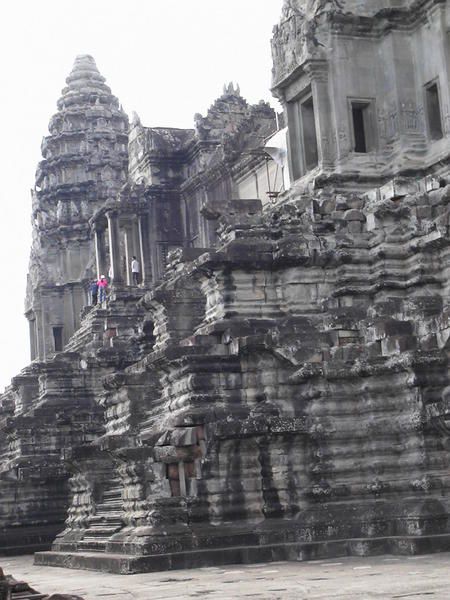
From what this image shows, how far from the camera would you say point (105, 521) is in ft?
85.9

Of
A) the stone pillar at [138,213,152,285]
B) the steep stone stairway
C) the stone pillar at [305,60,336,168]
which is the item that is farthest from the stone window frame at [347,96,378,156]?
the stone pillar at [138,213,152,285]

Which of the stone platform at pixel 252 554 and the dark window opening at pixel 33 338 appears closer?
the stone platform at pixel 252 554

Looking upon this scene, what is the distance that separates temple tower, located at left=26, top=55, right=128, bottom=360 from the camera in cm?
5603

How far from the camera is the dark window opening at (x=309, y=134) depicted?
2797 centimetres

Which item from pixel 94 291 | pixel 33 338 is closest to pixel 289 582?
pixel 94 291

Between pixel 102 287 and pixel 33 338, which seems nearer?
pixel 102 287

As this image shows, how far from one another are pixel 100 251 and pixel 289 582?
33060 millimetres

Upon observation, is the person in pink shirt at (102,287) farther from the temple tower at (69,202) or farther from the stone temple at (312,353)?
the stone temple at (312,353)

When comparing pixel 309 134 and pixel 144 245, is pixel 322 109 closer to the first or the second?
pixel 309 134

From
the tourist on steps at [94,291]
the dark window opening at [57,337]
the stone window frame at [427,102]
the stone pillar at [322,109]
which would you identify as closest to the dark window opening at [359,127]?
the stone pillar at [322,109]

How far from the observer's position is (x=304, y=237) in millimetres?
24219

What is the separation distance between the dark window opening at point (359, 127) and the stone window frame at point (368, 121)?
0.07 m

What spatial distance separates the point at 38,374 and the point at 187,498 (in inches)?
764

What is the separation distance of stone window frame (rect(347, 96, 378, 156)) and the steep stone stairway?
339 inches
